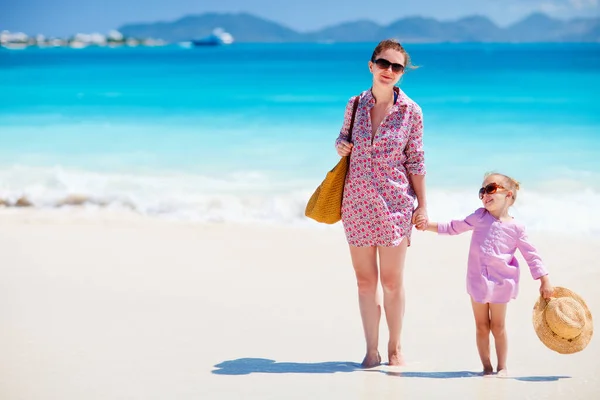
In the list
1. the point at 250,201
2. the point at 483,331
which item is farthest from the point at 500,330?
the point at 250,201

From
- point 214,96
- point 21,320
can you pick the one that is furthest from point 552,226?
point 214,96

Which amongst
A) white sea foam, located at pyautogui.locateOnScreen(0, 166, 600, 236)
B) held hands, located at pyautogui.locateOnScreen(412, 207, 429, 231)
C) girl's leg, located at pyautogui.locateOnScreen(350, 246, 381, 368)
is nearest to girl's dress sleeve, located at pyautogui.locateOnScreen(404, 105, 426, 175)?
held hands, located at pyautogui.locateOnScreen(412, 207, 429, 231)

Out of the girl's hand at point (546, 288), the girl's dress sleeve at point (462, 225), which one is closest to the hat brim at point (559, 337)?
the girl's hand at point (546, 288)

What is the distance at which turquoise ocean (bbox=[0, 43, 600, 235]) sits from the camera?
8703 millimetres

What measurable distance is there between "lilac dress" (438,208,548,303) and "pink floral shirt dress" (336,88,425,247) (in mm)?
360

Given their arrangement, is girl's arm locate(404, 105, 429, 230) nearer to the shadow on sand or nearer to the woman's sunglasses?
the woman's sunglasses

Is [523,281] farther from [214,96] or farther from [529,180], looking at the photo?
[214,96]

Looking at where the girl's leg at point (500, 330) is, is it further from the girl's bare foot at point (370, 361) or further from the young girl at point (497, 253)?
the girl's bare foot at point (370, 361)

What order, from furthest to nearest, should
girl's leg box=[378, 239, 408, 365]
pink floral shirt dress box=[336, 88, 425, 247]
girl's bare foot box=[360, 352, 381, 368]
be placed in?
girl's bare foot box=[360, 352, 381, 368]
girl's leg box=[378, 239, 408, 365]
pink floral shirt dress box=[336, 88, 425, 247]

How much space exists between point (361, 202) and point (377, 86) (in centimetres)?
56

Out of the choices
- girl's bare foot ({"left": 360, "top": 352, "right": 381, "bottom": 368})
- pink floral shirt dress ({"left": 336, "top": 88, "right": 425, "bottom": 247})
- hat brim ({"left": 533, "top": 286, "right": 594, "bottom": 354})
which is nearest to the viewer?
hat brim ({"left": 533, "top": 286, "right": 594, "bottom": 354})

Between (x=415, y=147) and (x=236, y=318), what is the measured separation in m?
1.73

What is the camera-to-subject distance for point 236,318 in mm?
4770

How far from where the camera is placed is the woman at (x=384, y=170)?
3.66 metres
